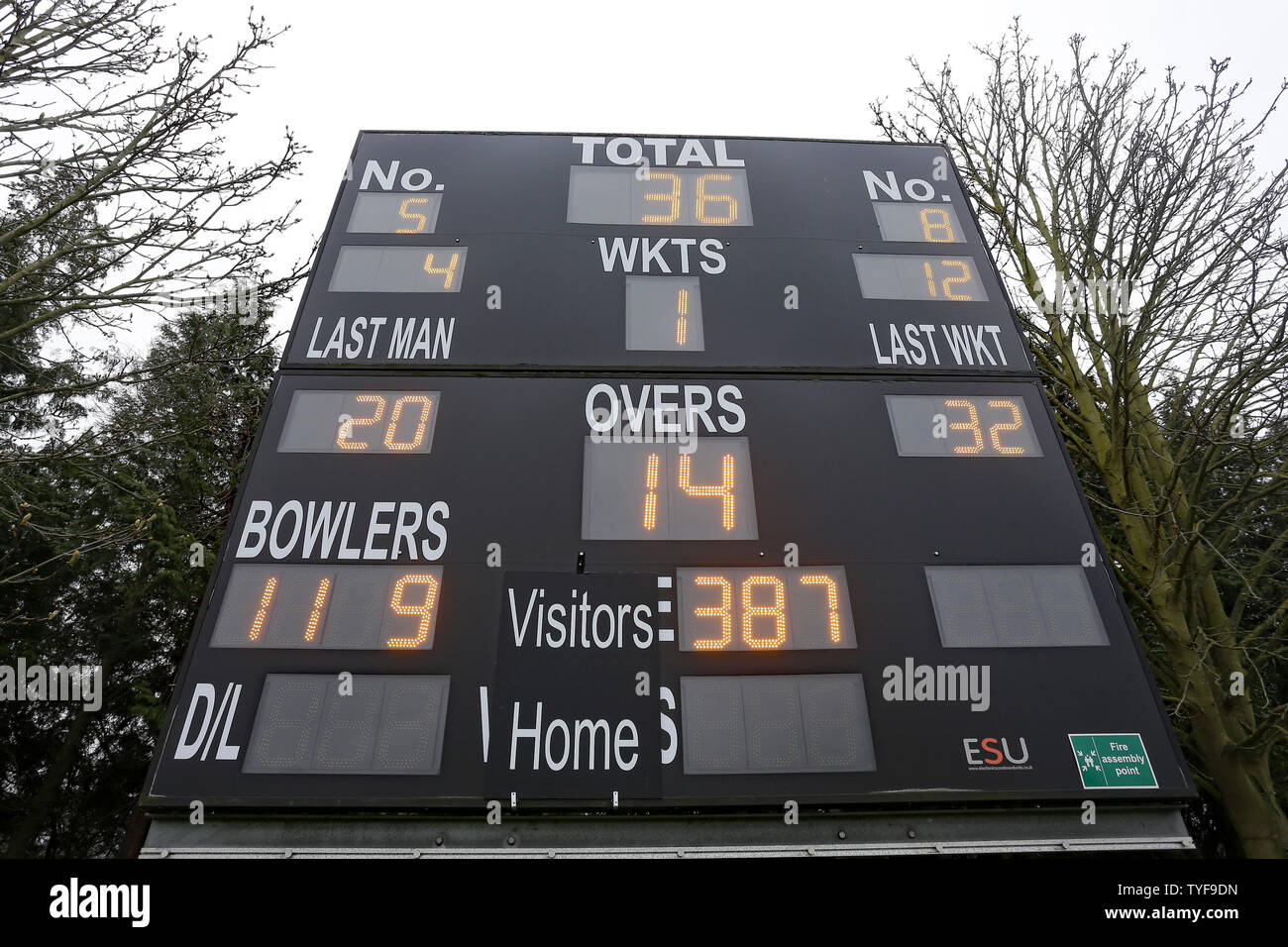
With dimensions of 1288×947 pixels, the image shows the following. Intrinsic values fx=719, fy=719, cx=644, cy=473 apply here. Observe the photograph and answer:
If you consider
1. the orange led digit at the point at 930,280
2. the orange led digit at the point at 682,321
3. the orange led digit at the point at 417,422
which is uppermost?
the orange led digit at the point at 930,280

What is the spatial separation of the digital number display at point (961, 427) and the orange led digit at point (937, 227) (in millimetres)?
1716

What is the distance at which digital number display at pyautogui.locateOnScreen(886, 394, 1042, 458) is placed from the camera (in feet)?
16.4

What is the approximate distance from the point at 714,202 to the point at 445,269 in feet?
7.93

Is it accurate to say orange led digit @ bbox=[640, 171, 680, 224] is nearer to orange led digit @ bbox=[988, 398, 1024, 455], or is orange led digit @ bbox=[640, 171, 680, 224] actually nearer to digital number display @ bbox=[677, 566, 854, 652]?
orange led digit @ bbox=[988, 398, 1024, 455]

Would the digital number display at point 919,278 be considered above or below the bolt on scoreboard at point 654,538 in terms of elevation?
above

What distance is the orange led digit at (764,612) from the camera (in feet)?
13.6

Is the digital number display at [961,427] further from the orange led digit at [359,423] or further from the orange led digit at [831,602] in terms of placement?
the orange led digit at [359,423]

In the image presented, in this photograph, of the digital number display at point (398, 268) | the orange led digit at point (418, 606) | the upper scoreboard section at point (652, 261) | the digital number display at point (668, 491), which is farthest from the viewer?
the digital number display at point (398, 268)

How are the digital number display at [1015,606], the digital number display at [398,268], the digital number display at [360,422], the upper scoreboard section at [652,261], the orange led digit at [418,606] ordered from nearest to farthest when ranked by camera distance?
the orange led digit at [418,606] < the digital number display at [1015,606] < the digital number display at [360,422] < the upper scoreboard section at [652,261] < the digital number display at [398,268]

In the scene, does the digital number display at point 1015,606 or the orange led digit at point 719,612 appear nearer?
the orange led digit at point 719,612

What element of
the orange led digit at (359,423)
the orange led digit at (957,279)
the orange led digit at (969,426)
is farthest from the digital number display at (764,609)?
the orange led digit at (957,279)

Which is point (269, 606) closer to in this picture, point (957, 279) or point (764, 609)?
point (764, 609)

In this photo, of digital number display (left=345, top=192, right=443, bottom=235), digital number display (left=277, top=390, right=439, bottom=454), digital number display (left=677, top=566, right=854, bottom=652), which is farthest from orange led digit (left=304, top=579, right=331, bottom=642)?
digital number display (left=345, top=192, right=443, bottom=235)
